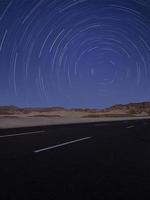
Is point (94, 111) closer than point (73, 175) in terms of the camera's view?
No

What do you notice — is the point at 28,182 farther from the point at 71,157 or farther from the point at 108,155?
the point at 108,155

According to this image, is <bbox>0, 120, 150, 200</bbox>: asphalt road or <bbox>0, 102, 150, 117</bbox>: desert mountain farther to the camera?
<bbox>0, 102, 150, 117</bbox>: desert mountain

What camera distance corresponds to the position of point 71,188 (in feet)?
15.8

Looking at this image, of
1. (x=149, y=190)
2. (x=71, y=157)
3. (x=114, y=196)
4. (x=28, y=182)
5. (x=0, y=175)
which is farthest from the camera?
(x=71, y=157)

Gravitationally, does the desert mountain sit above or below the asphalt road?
above

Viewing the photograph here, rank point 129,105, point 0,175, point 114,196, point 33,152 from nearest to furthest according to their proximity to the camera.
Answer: point 114,196
point 0,175
point 33,152
point 129,105

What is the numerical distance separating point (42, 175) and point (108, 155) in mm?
3027

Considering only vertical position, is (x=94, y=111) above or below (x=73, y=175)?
above

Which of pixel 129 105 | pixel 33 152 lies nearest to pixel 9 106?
pixel 129 105

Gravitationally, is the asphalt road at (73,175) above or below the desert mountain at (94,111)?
below

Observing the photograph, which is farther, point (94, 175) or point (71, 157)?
point (71, 157)

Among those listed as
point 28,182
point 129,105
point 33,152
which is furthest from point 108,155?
point 129,105

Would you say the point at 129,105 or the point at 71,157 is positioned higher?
the point at 129,105

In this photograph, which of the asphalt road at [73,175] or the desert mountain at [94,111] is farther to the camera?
the desert mountain at [94,111]
